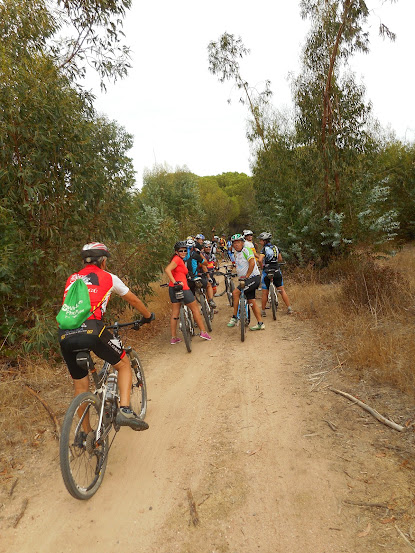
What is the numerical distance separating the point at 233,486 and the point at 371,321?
197 inches

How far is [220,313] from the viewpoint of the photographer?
10953 mm

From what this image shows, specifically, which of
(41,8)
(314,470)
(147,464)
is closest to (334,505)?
(314,470)

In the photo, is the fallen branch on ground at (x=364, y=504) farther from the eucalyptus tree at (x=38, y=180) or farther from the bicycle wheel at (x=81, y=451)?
the eucalyptus tree at (x=38, y=180)

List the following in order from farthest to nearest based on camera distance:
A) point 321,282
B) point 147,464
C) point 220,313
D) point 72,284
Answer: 1. point 321,282
2. point 220,313
3. point 147,464
4. point 72,284

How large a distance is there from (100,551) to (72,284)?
2.20 m

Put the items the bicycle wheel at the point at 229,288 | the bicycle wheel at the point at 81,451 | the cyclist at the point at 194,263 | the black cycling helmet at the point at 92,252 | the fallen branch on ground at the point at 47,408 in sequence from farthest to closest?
the bicycle wheel at the point at 229,288, the cyclist at the point at 194,263, the fallen branch on ground at the point at 47,408, the black cycling helmet at the point at 92,252, the bicycle wheel at the point at 81,451

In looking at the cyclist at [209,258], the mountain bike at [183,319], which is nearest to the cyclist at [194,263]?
the mountain bike at [183,319]

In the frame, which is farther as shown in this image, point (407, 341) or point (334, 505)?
point (407, 341)

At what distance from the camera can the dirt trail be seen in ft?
8.92

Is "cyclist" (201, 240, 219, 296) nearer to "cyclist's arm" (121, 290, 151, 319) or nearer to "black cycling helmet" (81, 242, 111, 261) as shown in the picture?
"cyclist's arm" (121, 290, 151, 319)

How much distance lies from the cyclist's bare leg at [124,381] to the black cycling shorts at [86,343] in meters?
0.21

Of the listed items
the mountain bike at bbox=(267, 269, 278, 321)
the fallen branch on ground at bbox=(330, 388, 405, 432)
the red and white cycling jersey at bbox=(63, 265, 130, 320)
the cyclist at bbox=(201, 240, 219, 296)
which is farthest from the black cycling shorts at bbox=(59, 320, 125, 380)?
the cyclist at bbox=(201, 240, 219, 296)

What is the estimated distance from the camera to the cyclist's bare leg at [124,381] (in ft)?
12.1

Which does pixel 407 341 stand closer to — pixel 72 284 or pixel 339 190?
pixel 72 284
